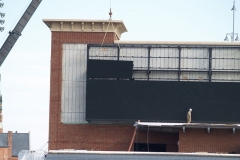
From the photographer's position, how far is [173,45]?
2399 inches

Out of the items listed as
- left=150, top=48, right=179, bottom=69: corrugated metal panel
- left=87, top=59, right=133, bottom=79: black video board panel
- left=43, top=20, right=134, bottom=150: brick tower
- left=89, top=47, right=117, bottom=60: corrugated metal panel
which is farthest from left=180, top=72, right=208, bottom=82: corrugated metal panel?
left=43, top=20, right=134, bottom=150: brick tower

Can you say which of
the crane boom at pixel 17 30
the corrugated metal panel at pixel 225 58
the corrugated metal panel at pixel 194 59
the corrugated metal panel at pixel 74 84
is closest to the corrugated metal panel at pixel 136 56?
the corrugated metal panel at pixel 194 59

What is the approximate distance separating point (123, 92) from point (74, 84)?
432 cm

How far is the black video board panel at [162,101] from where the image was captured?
195ft

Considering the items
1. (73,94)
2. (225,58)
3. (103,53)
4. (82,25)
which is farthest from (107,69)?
(225,58)

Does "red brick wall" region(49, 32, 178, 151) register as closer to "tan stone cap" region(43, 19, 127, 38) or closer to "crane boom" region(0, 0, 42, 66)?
"tan stone cap" region(43, 19, 127, 38)

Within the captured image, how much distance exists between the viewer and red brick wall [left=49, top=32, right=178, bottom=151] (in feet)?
200

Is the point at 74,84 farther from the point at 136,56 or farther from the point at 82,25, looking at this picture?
the point at 136,56

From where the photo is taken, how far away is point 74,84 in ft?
203

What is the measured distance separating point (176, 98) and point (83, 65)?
25.7 feet

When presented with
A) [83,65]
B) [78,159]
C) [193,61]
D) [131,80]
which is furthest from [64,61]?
[78,159]

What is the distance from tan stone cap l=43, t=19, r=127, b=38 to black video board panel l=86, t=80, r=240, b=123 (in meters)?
4.47

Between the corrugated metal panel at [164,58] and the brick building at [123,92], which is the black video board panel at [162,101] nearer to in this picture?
the brick building at [123,92]

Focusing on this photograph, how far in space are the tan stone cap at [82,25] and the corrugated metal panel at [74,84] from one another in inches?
55.7
